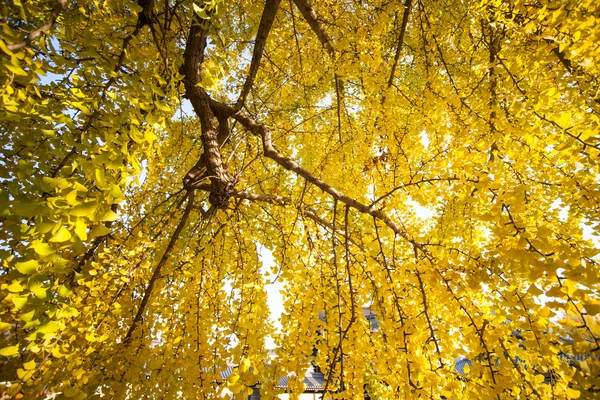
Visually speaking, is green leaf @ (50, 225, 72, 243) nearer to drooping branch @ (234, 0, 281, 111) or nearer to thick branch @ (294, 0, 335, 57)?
drooping branch @ (234, 0, 281, 111)

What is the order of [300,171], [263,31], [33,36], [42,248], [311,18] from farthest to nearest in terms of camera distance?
[311,18]
[263,31]
[300,171]
[33,36]
[42,248]

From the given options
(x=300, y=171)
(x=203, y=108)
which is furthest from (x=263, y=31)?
(x=300, y=171)

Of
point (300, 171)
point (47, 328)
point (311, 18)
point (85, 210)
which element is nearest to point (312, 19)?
point (311, 18)

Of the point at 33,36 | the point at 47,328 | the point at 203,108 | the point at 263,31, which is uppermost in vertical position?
the point at 263,31

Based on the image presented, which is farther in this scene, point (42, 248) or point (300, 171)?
point (300, 171)

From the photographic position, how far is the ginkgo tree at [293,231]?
43.5 inches

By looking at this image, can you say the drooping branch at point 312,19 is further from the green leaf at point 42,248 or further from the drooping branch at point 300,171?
the green leaf at point 42,248

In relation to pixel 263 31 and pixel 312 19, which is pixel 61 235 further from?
pixel 312 19

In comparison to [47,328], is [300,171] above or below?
above

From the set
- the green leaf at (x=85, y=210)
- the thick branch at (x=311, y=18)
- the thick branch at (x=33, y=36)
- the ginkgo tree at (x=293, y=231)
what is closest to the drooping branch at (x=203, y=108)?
the ginkgo tree at (x=293, y=231)

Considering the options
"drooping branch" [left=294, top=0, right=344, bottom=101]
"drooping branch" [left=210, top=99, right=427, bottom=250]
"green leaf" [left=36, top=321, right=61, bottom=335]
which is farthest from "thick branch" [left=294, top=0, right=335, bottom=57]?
"green leaf" [left=36, top=321, right=61, bottom=335]

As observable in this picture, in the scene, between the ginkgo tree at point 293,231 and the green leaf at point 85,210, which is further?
the ginkgo tree at point 293,231

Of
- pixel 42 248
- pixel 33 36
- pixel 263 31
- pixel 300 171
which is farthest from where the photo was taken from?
pixel 263 31

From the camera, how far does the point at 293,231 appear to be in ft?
8.30
